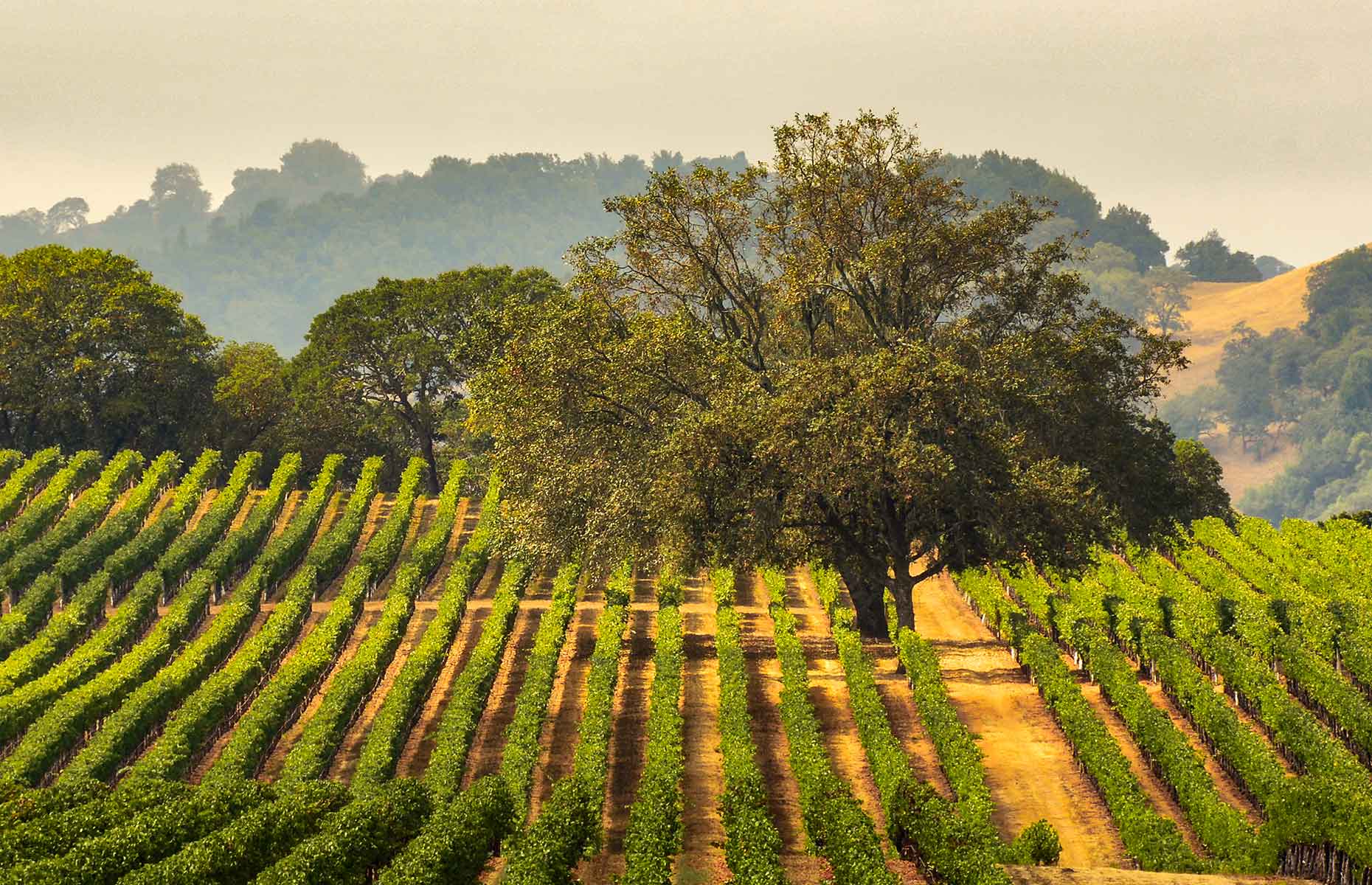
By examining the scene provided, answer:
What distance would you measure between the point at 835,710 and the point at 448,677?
14.3 m

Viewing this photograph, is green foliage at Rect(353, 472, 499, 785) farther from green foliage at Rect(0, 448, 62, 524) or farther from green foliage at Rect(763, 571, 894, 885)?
green foliage at Rect(0, 448, 62, 524)

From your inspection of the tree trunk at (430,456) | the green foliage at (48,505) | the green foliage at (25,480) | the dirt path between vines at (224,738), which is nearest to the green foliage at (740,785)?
the dirt path between vines at (224,738)

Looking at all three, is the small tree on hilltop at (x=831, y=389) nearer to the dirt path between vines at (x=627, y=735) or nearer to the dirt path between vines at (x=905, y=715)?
the dirt path between vines at (x=905, y=715)

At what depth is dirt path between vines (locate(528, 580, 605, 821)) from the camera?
37.9 meters

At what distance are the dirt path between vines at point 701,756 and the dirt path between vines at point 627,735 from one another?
1.31 metres

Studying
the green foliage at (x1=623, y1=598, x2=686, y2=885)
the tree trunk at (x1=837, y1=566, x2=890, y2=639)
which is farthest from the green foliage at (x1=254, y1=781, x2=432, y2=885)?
the tree trunk at (x1=837, y1=566, x2=890, y2=639)

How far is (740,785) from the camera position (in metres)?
31.7

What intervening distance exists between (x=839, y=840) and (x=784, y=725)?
10928mm

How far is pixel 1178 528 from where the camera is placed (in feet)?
234

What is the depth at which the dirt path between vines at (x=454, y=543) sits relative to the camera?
62.7 meters

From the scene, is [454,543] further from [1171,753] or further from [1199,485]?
[1171,753]

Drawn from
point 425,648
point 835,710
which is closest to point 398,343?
point 425,648

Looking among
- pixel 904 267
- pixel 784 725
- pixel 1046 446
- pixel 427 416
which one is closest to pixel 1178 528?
pixel 1046 446

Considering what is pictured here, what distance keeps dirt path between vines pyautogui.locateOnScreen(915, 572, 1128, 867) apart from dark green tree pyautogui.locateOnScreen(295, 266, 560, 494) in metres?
42.6
